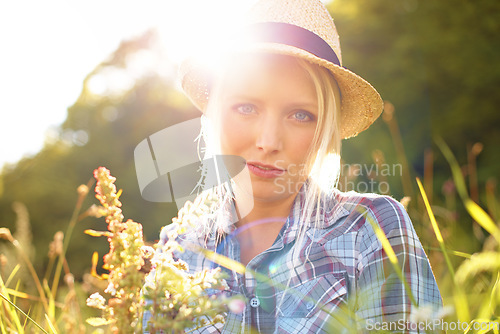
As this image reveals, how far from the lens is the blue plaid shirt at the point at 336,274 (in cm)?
125

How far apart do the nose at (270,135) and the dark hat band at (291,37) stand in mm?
325

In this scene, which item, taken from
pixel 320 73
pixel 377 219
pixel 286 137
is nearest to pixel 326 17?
pixel 320 73

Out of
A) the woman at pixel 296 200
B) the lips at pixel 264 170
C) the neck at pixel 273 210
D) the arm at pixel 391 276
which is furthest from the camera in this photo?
the neck at pixel 273 210

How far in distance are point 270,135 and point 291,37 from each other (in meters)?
0.43

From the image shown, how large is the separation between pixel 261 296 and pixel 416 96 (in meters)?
5.75

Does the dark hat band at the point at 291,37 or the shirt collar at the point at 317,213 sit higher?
the dark hat band at the point at 291,37

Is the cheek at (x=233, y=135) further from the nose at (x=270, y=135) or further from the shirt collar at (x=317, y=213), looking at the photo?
the shirt collar at (x=317, y=213)

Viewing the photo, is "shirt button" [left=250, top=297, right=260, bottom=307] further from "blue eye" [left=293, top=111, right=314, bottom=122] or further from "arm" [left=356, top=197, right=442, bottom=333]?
"blue eye" [left=293, top=111, right=314, bottom=122]

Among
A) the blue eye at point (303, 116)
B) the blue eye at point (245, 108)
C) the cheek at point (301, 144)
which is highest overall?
the blue eye at point (245, 108)

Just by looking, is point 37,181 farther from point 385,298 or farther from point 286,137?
point 385,298

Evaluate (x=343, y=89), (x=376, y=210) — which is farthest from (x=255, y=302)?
(x=343, y=89)

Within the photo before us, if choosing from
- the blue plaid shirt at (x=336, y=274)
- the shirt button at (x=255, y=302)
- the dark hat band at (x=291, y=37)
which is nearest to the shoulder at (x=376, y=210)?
the blue plaid shirt at (x=336, y=274)

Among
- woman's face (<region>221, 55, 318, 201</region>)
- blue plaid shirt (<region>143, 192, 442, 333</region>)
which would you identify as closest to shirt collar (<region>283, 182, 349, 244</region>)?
blue plaid shirt (<region>143, 192, 442, 333</region>)

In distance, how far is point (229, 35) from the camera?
5.88 feet
